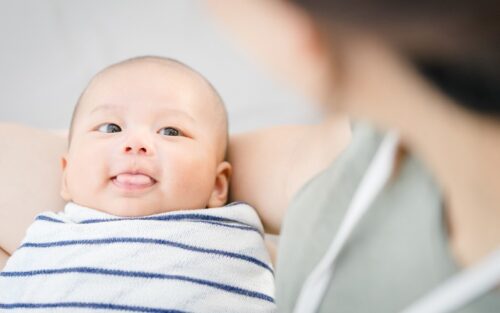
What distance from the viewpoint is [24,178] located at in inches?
33.4

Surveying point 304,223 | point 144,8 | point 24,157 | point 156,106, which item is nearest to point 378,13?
point 304,223

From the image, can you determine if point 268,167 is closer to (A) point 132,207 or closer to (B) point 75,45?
(A) point 132,207

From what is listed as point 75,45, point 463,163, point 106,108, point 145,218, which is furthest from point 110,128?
point 463,163

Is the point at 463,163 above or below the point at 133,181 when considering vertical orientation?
above

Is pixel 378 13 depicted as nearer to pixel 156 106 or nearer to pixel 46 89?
pixel 156 106

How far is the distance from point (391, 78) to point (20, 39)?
95cm

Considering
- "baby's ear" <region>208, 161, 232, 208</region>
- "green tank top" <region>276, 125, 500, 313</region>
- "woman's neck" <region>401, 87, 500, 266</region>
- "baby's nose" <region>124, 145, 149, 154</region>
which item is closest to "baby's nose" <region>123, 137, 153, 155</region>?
"baby's nose" <region>124, 145, 149, 154</region>

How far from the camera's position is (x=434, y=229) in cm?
40

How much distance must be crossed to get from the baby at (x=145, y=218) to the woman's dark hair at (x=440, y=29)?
0.42 m

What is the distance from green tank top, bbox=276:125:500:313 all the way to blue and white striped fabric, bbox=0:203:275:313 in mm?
117

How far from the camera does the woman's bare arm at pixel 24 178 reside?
83cm

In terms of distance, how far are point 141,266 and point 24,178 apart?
0.29 metres

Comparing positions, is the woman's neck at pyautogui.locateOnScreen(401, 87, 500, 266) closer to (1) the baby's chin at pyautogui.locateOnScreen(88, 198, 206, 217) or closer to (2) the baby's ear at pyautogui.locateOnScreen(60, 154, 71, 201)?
(1) the baby's chin at pyautogui.locateOnScreen(88, 198, 206, 217)

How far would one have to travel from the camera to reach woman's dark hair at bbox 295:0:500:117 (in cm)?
26
